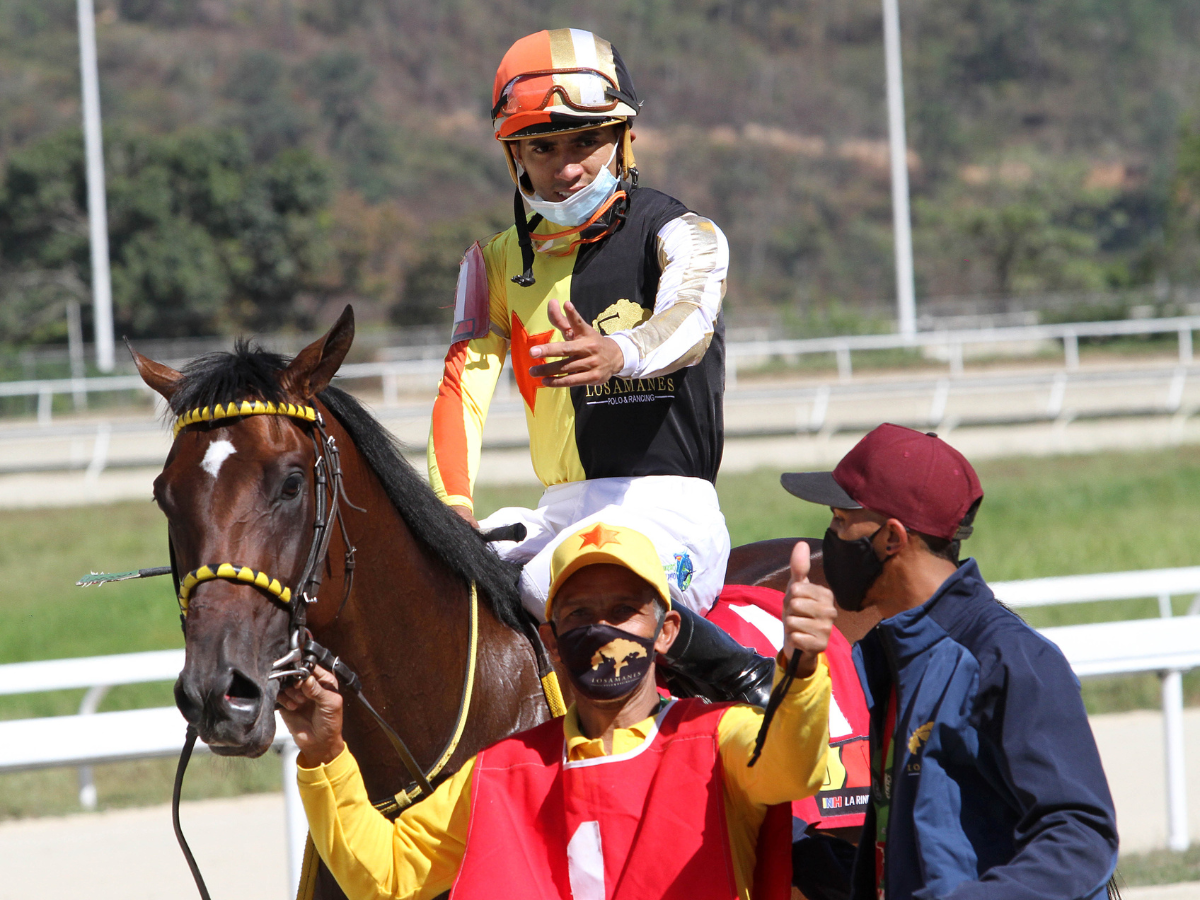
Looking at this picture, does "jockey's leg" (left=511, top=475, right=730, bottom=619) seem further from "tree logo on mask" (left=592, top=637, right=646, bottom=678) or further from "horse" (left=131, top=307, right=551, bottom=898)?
"tree logo on mask" (left=592, top=637, right=646, bottom=678)

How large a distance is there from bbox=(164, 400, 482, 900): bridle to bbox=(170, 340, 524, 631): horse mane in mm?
37

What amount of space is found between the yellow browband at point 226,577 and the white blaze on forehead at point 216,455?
19 centimetres

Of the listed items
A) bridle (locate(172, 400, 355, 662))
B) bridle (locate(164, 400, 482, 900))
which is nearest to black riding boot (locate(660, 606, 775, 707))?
bridle (locate(164, 400, 482, 900))

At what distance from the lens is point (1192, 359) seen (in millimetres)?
20906

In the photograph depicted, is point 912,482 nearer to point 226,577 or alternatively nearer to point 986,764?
point 986,764

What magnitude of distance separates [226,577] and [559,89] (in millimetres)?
1466

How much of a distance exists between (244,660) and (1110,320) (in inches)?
1233

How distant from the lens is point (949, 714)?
219cm

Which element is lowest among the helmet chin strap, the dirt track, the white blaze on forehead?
the dirt track

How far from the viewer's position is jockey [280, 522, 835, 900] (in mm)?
2287

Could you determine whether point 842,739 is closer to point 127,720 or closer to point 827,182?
point 127,720

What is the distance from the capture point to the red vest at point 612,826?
228 centimetres

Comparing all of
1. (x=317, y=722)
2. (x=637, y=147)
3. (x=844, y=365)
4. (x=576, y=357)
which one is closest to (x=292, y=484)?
(x=317, y=722)

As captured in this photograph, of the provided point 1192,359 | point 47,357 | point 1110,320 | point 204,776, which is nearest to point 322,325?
point 47,357
